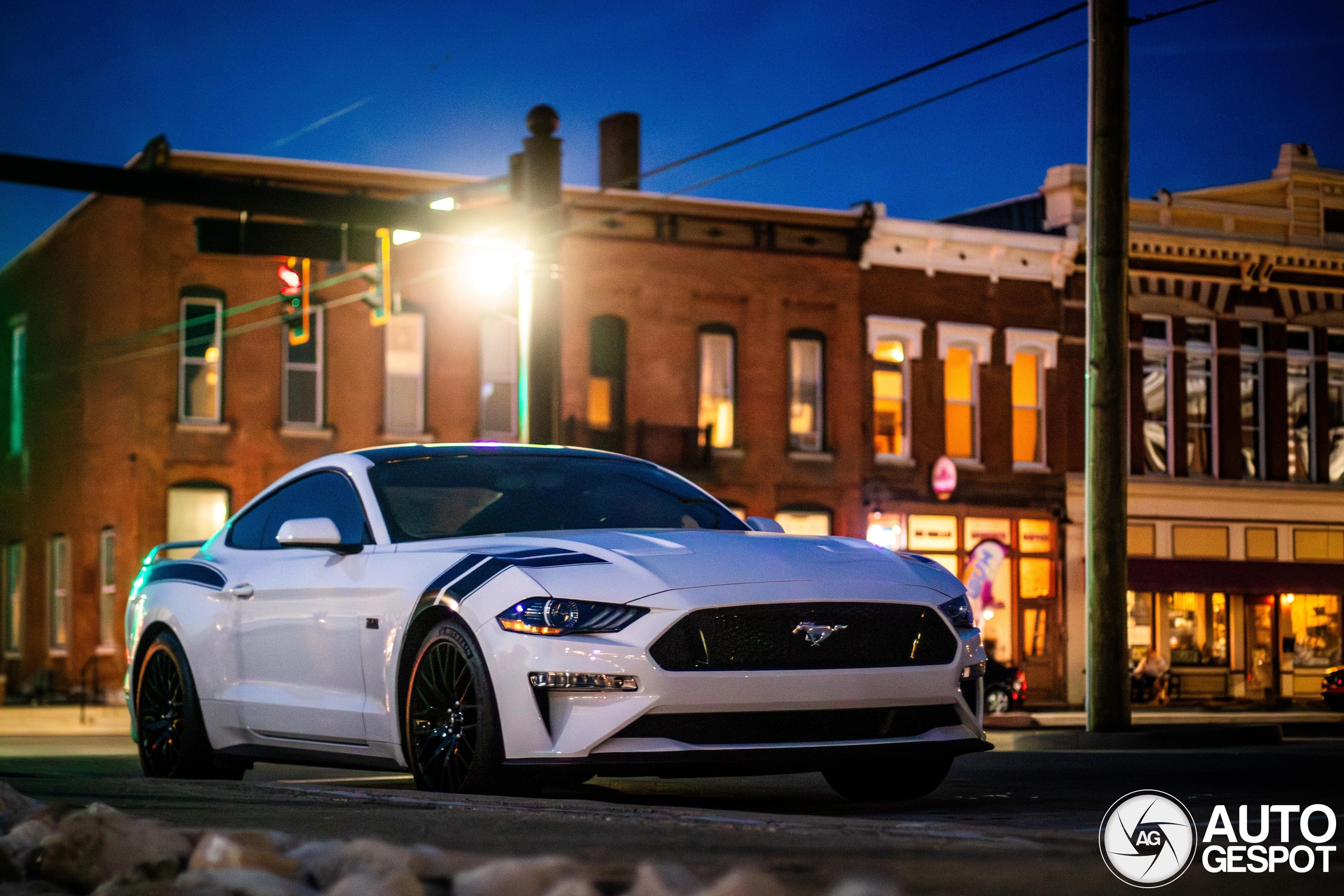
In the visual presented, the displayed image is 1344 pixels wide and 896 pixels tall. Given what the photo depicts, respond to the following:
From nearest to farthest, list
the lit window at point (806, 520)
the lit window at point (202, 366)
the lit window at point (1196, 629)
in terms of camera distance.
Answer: the lit window at point (202, 366) < the lit window at point (806, 520) < the lit window at point (1196, 629)

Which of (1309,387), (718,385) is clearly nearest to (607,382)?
(718,385)

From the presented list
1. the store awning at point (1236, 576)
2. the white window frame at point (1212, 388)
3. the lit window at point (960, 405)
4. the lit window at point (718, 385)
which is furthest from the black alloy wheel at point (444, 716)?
the white window frame at point (1212, 388)

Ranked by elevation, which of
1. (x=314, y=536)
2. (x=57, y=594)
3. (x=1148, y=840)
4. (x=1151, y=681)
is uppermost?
(x=314, y=536)

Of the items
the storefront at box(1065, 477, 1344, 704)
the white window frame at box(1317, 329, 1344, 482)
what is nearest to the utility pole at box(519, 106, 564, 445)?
the storefront at box(1065, 477, 1344, 704)

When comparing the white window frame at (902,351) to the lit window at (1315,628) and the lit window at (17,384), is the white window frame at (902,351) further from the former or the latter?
the lit window at (17,384)

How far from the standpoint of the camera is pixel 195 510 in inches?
1207

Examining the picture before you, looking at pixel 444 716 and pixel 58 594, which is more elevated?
pixel 444 716

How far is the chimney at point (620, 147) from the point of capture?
116 ft

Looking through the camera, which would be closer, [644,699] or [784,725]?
[644,699]

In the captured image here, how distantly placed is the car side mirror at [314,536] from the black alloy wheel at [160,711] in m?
1.35

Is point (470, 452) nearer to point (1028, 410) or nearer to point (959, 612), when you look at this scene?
point (959, 612)

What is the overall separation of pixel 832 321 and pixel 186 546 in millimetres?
25649

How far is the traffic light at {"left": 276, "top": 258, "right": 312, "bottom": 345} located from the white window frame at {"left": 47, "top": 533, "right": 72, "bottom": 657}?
20.2 feet

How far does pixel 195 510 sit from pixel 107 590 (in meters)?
2.29
